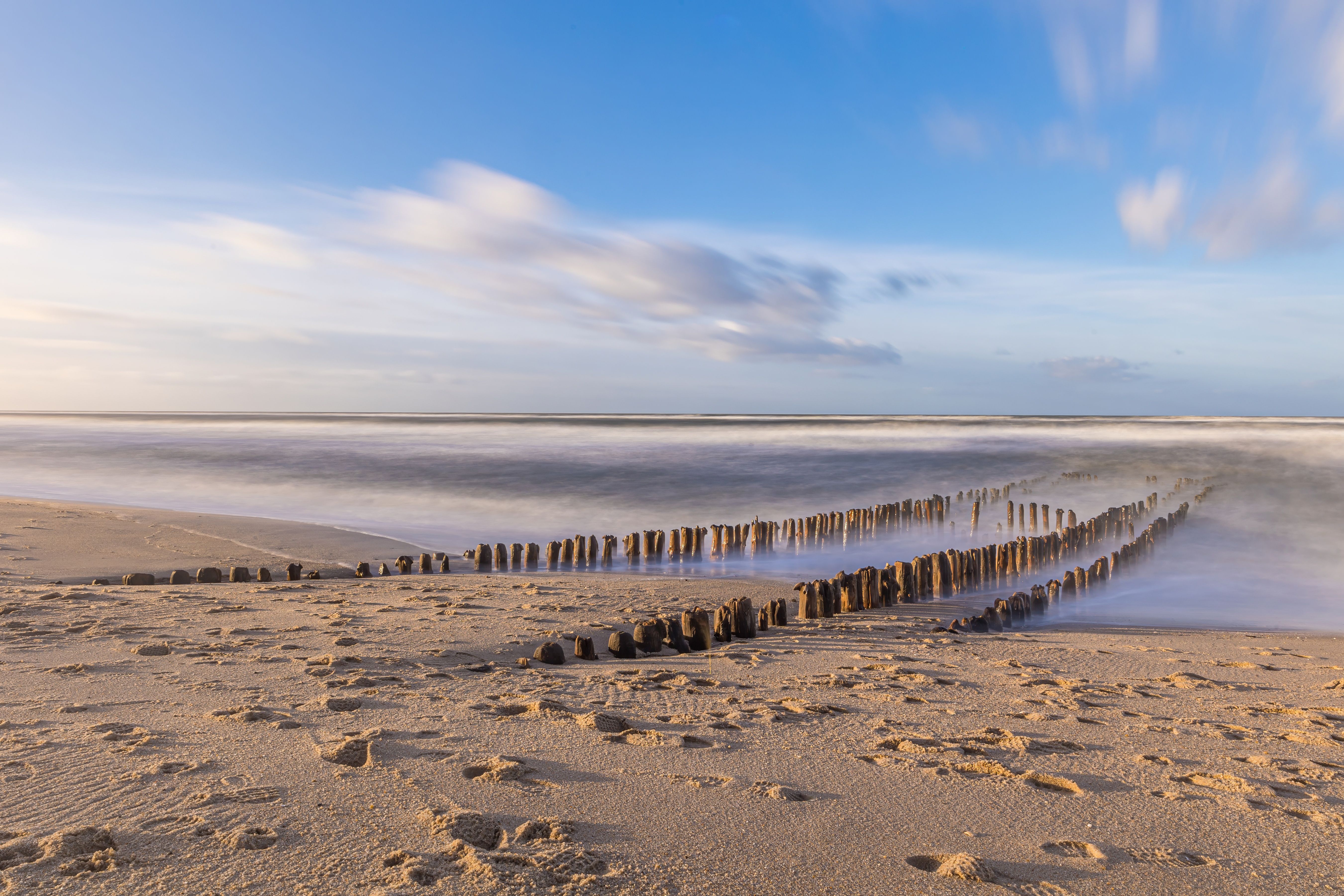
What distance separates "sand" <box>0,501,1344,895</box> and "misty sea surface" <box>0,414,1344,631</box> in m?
4.61

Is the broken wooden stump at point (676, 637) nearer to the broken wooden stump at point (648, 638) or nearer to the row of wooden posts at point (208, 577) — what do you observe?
the broken wooden stump at point (648, 638)

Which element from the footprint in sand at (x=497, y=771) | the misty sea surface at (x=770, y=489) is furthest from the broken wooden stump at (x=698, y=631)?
the misty sea surface at (x=770, y=489)

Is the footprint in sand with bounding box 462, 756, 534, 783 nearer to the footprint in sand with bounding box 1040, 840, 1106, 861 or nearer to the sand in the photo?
the sand

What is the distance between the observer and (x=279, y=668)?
5.06 meters

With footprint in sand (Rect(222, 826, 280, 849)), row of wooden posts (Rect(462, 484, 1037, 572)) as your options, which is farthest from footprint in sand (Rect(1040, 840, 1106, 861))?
row of wooden posts (Rect(462, 484, 1037, 572))

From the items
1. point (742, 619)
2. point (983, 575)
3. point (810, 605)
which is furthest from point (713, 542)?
point (742, 619)

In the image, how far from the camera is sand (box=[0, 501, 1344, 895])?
2.65 m

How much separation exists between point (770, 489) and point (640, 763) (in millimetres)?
23950

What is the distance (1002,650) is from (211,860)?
603 centimetres

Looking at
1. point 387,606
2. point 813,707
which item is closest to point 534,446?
point 387,606

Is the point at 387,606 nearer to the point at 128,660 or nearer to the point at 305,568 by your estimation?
the point at 128,660

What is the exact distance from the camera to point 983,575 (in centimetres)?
1065

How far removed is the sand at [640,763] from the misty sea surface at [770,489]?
15.1ft

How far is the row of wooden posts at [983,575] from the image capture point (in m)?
8.20
